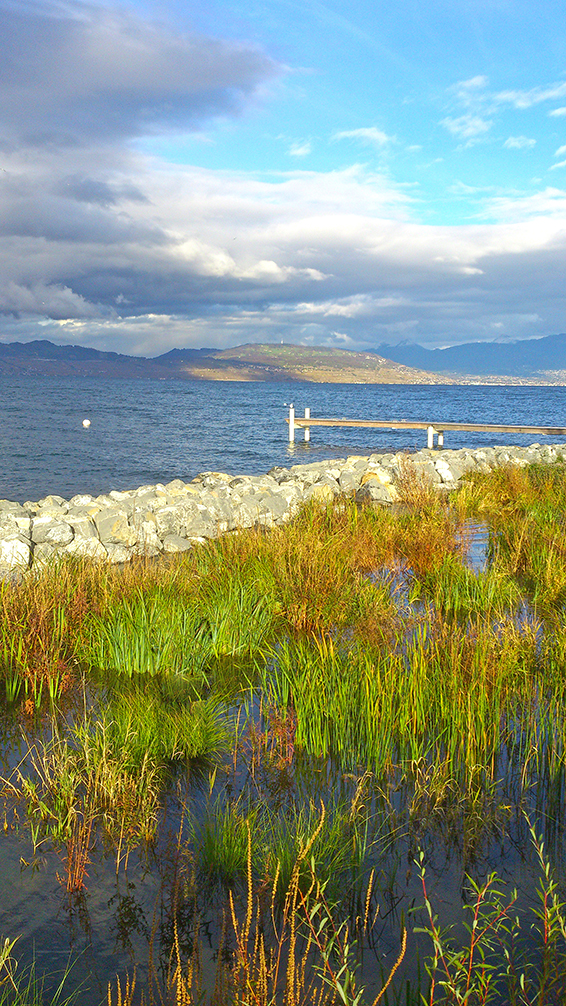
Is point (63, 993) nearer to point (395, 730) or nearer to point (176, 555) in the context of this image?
point (395, 730)

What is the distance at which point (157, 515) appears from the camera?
831cm

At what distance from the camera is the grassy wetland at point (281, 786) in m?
2.06

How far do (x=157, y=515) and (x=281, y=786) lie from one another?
555 centimetres

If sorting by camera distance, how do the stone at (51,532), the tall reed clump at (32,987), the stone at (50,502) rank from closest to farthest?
the tall reed clump at (32,987) → the stone at (51,532) → the stone at (50,502)

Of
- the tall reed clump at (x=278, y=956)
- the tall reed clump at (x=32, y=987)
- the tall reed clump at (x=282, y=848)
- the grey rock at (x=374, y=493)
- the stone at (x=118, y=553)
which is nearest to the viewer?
the tall reed clump at (x=278, y=956)

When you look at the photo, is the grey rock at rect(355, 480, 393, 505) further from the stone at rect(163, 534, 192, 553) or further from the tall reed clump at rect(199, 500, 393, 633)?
the stone at rect(163, 534, 192, 553)

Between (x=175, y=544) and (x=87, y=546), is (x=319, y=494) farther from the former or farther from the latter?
(x=87, y=546)

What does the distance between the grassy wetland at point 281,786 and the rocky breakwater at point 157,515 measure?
5.15ft

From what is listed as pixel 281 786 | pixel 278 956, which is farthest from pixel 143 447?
pixel 278 956

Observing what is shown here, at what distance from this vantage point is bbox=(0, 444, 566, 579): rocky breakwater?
7.07 meters

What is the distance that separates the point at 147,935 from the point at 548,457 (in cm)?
1465

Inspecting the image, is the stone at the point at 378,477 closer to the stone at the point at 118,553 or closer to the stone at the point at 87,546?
the stone at the point at 118,553

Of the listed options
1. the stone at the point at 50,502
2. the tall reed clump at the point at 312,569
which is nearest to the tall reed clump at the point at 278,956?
the tall reed clump at the point at 312,569

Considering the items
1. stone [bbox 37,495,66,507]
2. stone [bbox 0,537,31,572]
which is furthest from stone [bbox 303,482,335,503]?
stone [bbox 37,495,66,507]
